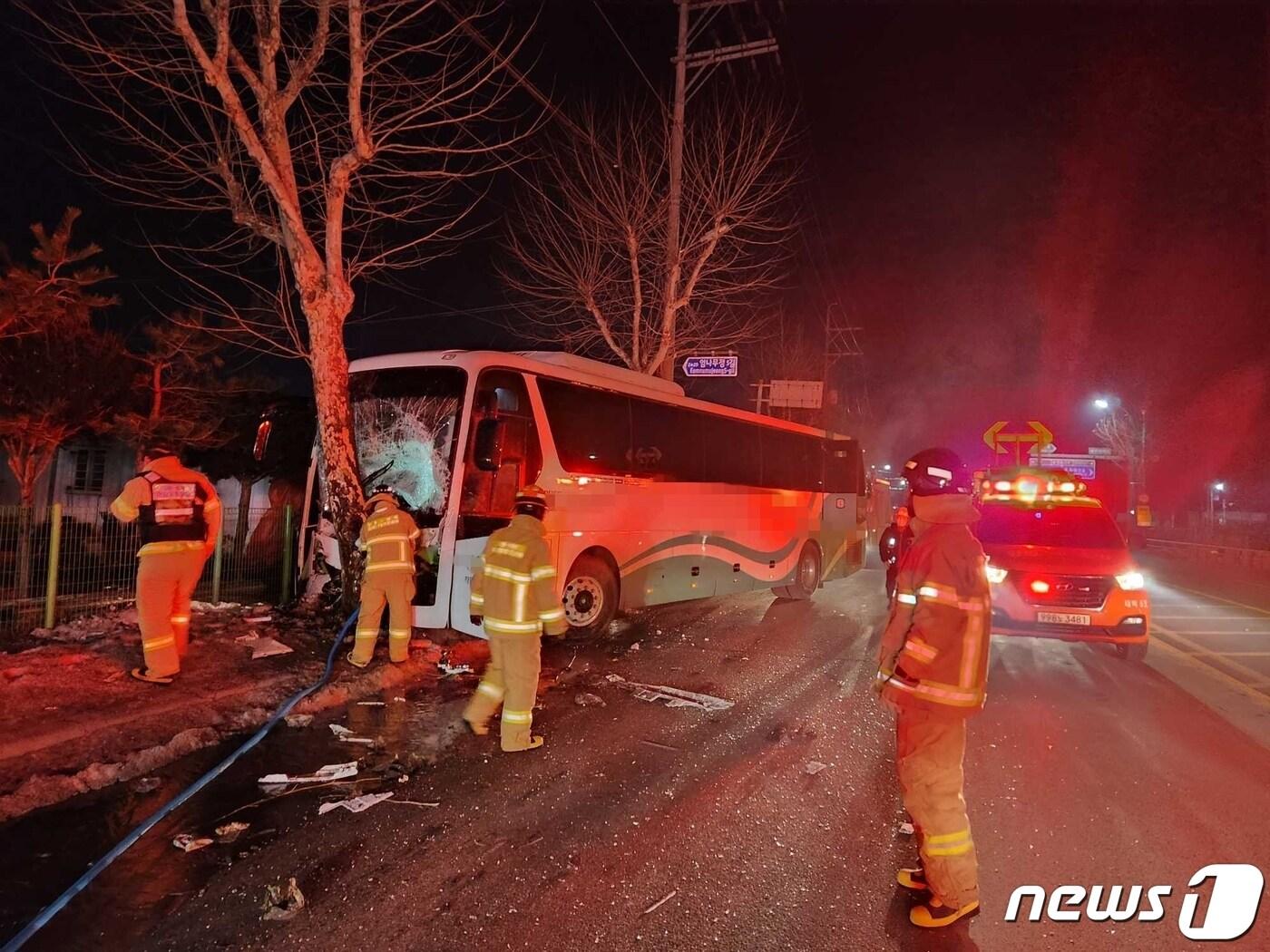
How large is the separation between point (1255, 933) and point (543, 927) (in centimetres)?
312

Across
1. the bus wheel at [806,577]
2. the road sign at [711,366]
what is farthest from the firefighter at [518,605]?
Result: the road sign at [711,366]

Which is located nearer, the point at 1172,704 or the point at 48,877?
the point at 48,877

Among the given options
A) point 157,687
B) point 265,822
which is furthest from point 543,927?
point 157,687

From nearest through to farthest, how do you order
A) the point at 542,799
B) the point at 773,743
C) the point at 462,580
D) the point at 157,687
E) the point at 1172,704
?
the point at 542,799 < the point at 773,743 < the point at 157,687 < the point at 1172,704 < the point at 462,580

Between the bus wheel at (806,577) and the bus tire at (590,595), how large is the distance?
489 cm

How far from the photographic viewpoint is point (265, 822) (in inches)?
173

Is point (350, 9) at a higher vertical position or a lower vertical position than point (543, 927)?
higher

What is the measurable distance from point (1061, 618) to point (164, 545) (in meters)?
8.68

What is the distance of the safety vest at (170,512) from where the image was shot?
6.43 metres

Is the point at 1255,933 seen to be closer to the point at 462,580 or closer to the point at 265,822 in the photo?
the point at 265,822

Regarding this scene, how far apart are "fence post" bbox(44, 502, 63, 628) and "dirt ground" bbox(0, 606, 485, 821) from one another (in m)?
0.26

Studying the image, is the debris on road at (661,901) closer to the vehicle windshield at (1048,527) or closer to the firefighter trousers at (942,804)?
the firefighter trousers at (942,804)

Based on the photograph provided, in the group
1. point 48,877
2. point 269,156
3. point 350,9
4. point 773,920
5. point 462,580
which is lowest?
point 48,877

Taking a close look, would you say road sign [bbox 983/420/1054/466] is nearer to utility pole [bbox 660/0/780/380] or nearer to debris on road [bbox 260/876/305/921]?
utility pole [bbox 660/0/780/380]
